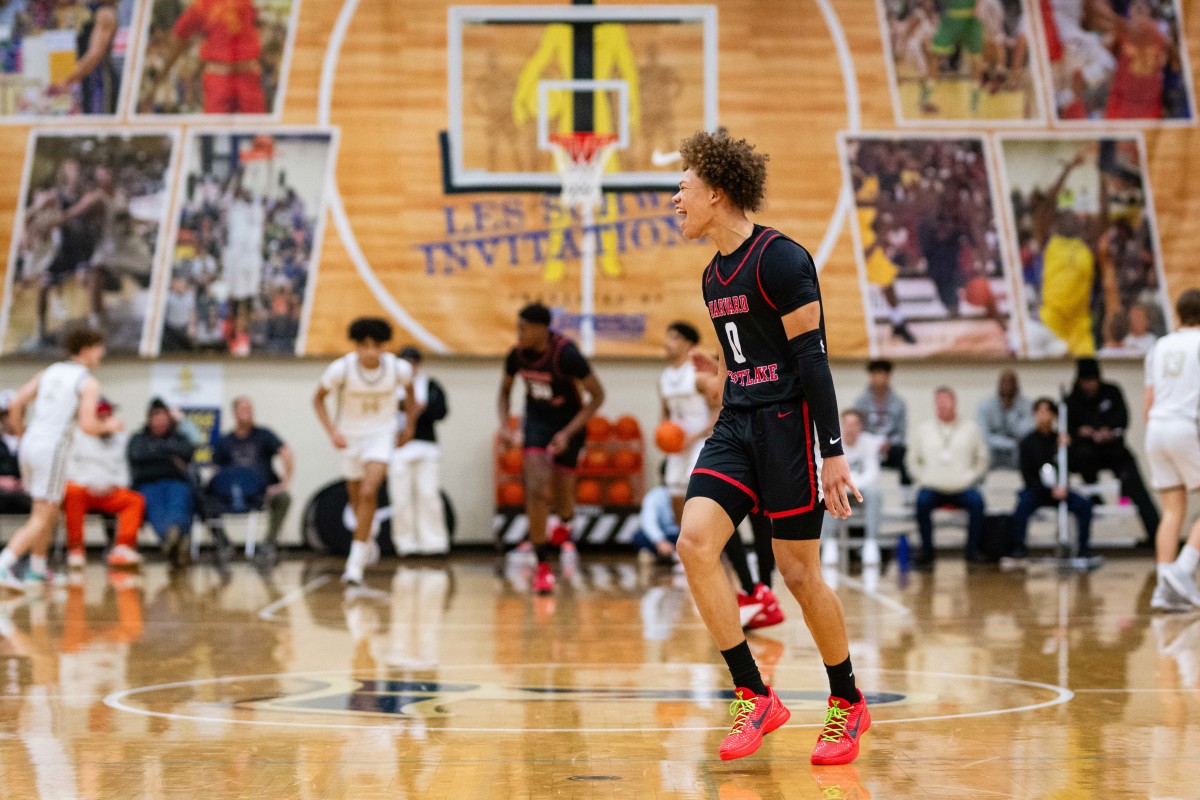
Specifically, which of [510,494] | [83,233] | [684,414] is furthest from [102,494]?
[684,414]

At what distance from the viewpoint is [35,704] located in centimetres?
595

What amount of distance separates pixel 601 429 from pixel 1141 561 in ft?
17.8

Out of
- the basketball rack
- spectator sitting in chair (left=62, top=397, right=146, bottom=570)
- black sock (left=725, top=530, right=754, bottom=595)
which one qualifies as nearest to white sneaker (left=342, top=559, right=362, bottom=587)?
spectator sitting in chair (left=62, top=397, right=146, bottom=570)

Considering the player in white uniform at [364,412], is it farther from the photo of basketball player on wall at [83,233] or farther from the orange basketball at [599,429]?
the photo of basketball player on wall at [83,233]

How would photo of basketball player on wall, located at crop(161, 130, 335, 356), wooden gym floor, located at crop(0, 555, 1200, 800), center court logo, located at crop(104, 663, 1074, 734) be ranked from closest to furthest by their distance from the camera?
wooden gym floor, located at crop(0, 555, 1200, 800) → center court logo, located at crop(104, 663, 1074, 734) → photo of basketball player on wall, located at crop(161, 130, 335, 356)

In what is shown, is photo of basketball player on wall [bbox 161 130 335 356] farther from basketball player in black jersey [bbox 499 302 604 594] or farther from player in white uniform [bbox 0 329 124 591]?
basketball player in black jersey [bbox 499 302 604 594]

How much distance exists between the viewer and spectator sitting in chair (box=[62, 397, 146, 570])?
44.5 ft

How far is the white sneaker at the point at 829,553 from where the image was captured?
13.8 m

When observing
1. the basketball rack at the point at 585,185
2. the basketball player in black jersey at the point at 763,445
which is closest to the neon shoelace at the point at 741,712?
the basketball player in black jersey at the point at 763,445

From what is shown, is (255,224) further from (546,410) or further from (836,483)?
(836,483)

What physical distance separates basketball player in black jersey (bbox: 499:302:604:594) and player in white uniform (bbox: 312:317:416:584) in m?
1.03

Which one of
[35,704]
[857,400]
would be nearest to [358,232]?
[857,400]

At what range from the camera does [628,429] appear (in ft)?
49.6

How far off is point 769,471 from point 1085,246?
38.9ft
